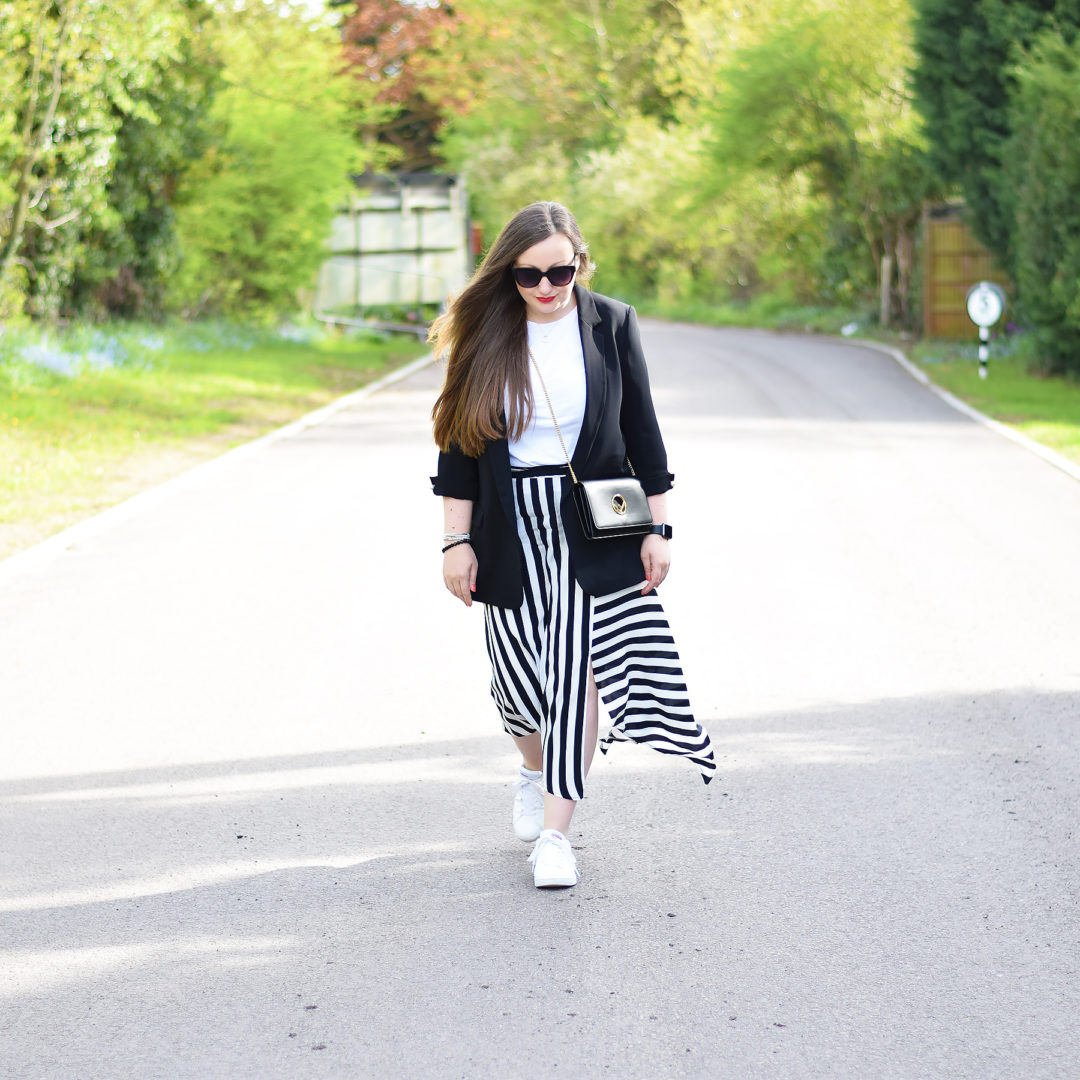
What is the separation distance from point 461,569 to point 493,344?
0.61 meters

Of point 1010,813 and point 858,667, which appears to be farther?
point 858,667

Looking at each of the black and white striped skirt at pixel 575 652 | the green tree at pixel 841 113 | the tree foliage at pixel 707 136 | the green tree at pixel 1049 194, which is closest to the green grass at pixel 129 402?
the black and white striped skirt at pixel 575 652

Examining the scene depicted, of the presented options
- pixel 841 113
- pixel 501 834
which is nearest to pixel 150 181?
pixel 841 113

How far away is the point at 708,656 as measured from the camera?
7.04 m

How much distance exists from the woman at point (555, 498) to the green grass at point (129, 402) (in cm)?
605

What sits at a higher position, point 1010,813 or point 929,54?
point 929,54

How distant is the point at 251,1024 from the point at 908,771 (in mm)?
2629

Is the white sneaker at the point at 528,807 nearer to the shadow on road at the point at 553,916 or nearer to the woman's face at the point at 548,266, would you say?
the shadow on road at the point at 553,916

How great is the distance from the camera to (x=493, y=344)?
4.29 m

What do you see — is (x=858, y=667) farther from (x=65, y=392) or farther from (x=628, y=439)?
(x=65, y=392)

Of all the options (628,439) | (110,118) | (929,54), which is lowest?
(628,439)

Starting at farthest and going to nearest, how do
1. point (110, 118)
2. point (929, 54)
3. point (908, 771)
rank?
point (929, 54) → point (110, 118) → point (908, 771)

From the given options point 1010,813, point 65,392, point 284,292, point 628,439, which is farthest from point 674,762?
point 284,292

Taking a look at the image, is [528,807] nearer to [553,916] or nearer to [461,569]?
[553,916]
